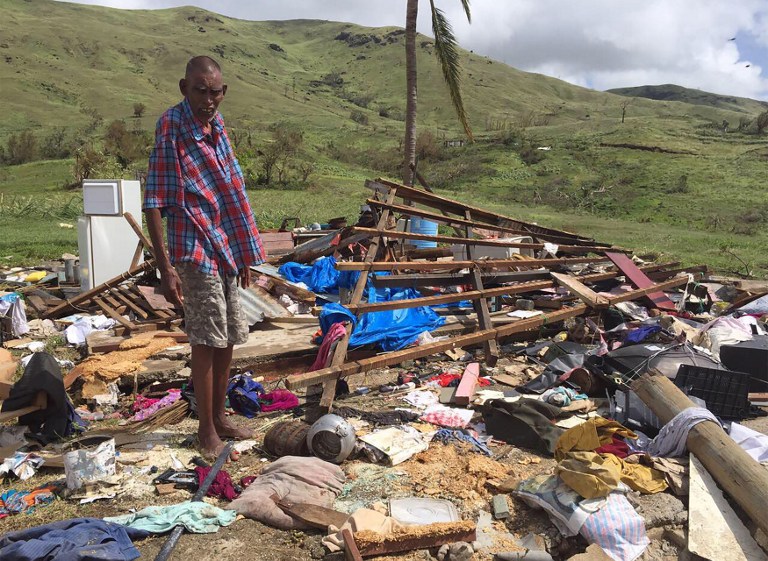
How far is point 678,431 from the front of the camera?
321 cm

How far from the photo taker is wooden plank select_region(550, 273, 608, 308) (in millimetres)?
6082

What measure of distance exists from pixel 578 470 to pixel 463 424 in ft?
3.99

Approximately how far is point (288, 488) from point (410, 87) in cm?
984

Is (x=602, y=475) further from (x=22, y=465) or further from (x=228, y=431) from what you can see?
(x=22, y=465)

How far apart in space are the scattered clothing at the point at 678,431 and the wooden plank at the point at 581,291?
9.54 feet

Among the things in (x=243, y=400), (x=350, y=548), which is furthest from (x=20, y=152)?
(x=350, y=548)

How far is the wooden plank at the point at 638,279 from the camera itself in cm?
677

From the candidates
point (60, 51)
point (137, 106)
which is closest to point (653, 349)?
point (137, 106)

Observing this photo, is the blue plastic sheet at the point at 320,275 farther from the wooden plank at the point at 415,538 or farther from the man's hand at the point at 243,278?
the wooden plank at the point at 415,538

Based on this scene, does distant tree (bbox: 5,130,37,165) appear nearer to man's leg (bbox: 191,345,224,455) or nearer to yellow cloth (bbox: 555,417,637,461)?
man's leg (bbox: 191,345,224,455)

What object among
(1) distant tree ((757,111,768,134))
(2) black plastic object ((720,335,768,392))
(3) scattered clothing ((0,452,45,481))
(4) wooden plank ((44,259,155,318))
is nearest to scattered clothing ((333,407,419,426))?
(3) scattered clothing ((0,452,45,481))

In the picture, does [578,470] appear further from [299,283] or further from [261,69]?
[261,69]

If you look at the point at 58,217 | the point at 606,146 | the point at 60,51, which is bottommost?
the point at 58,217

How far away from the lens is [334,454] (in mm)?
3174
